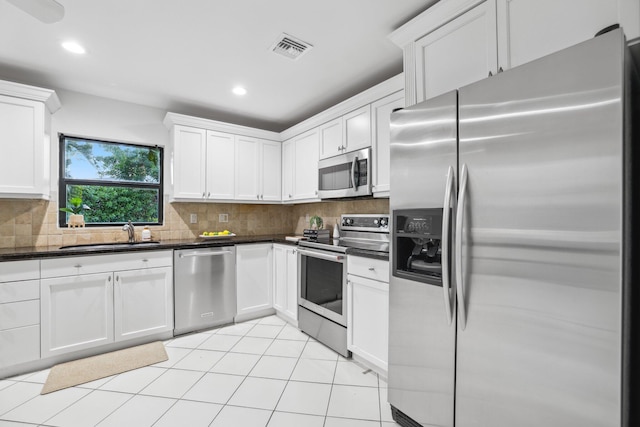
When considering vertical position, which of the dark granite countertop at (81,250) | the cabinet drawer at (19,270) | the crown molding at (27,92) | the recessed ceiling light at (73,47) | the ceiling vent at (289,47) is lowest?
the cabinet drawer at (19,270)

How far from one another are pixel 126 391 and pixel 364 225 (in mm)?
2367

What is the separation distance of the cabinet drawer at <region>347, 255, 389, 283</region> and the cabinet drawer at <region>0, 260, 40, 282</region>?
8.26 ft

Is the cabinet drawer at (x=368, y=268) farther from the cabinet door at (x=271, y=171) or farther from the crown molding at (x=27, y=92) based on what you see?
→ the crown molding at (x=27, y=92)

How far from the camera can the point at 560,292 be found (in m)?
0.98

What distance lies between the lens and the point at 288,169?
3.80 metres

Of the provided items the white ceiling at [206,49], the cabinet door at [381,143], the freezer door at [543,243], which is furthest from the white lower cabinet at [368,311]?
the white ceiling at [206,49]

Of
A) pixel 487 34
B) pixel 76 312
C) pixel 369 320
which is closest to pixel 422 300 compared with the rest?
pixel 369 320

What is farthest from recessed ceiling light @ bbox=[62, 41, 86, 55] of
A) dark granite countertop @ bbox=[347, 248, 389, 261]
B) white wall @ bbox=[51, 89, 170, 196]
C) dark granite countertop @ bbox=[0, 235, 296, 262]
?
dark granite countertop @ bbox=[347, 248, 389, 261]

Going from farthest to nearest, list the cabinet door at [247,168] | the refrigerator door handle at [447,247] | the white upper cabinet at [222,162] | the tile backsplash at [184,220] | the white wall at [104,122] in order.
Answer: the cabinet door at [247,168], the white upper cabinet at [222,162], the white wall at [104,122], the tile backsplash at [184,220], the refrigerator door handle at [447,247]

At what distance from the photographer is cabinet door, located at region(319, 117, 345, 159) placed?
2.92 metres

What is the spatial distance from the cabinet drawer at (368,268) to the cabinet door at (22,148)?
9.31 ft

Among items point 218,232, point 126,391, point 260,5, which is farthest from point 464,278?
point 218,232

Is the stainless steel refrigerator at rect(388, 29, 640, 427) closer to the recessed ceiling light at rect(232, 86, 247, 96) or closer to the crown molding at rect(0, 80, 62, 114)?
the recessed ceiling light at rect(232, 86, 247, 96)

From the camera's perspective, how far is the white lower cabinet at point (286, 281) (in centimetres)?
312
